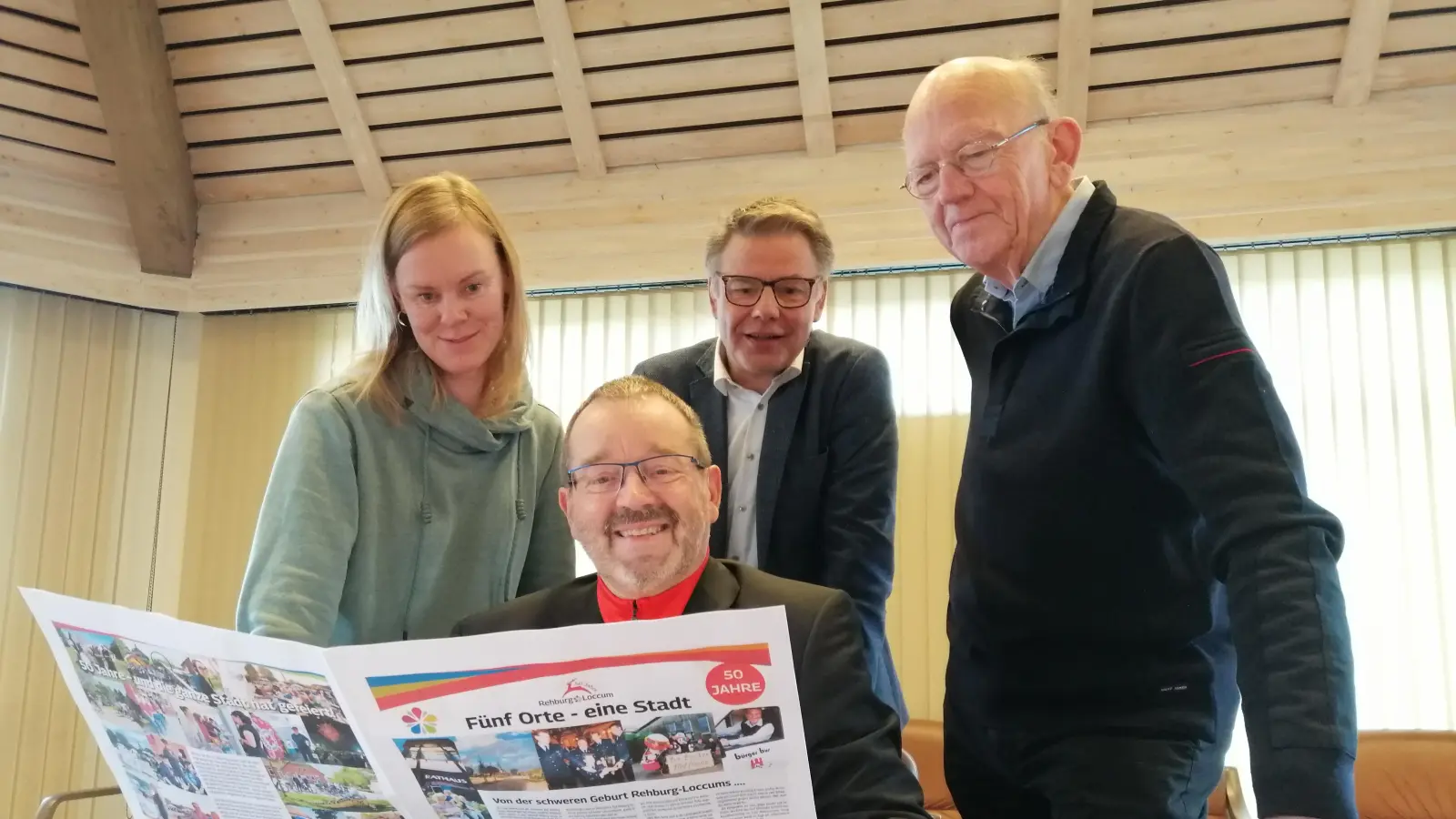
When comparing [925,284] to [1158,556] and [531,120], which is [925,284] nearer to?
[531,120]

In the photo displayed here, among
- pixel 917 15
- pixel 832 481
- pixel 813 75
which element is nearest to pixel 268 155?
pixel 813 75

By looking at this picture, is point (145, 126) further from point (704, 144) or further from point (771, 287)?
point (771, 287)

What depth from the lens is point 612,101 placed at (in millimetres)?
4945

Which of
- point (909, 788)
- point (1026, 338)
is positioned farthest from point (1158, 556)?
point (909, 788)

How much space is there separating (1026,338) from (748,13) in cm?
349

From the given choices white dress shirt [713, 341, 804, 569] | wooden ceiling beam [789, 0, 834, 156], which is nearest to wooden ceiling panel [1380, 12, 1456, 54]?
wooden ceiling beam [789, 0, 834, 156]

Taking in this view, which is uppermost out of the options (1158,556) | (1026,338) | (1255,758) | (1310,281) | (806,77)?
(806,77)

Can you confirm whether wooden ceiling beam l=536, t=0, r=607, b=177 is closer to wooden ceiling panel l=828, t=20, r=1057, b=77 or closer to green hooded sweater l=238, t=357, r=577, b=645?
wooden ceiling panel l=828, t=20, r=1057, b=77

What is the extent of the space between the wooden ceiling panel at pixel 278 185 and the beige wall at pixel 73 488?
67 centimetres

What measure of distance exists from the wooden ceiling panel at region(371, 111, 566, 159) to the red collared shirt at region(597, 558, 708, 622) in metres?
3.70

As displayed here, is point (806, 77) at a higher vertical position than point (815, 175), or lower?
higher

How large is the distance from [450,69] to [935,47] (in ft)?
6.94

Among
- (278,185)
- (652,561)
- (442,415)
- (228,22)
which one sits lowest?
(652,561)

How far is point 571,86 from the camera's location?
482 cm
